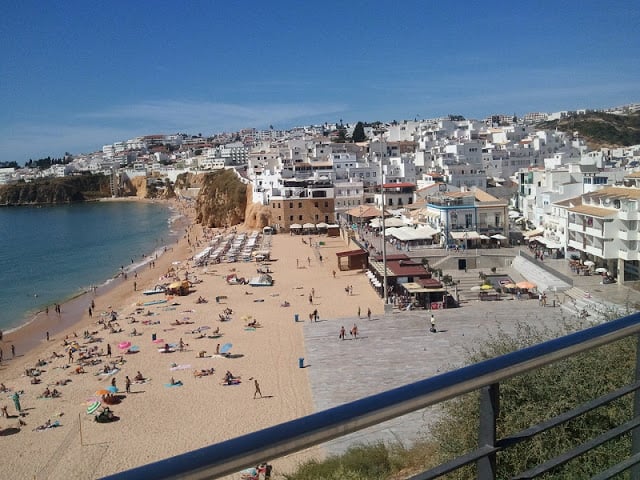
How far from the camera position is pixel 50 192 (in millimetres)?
125188

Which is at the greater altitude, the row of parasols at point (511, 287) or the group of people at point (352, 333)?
the row of parasols at point (511, 287)

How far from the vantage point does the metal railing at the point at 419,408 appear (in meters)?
1.07

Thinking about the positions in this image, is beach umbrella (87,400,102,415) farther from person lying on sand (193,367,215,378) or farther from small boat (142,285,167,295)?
small boat (142,285,167,295)

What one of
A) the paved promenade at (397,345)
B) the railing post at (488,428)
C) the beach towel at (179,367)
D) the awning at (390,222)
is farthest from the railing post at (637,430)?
the awning at (390,222)

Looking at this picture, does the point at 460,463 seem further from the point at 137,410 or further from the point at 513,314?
the point at 513,314

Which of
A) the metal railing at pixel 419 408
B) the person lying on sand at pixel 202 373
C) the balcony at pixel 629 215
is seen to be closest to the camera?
the metal railing at pixel 419 408

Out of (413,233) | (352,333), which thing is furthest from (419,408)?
(413,233)

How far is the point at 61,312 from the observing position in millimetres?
31016

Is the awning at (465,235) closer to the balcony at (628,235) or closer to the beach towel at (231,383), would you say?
the balcony at (628,235)

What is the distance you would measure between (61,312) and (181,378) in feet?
51.4

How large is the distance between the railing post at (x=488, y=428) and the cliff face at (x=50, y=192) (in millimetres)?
134882

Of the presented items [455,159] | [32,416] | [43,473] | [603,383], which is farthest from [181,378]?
[455,159]

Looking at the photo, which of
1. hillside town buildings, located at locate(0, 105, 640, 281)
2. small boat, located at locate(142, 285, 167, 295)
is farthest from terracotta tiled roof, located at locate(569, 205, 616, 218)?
small boat, located at locate(142, 285, 167, 295)

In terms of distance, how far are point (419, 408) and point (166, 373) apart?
61.4ft
